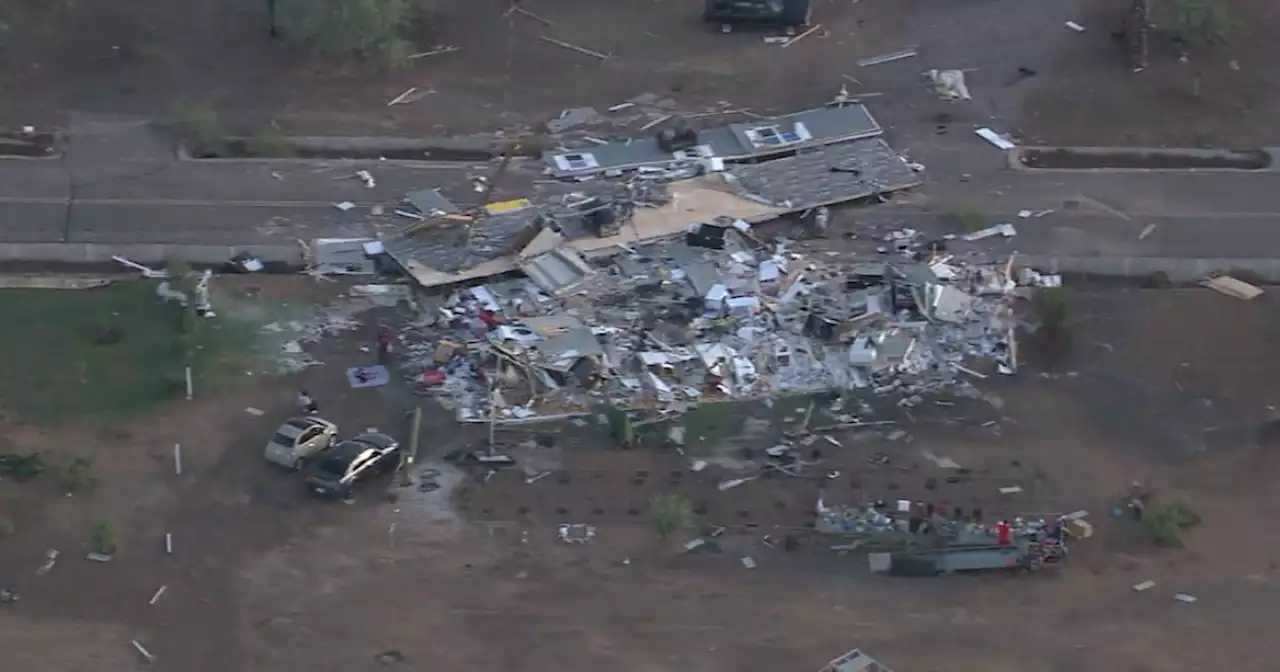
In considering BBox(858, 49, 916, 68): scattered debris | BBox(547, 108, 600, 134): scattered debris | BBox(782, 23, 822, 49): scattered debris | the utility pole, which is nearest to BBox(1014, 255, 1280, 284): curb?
BBox(858, 49, 916, 68): scattered debris

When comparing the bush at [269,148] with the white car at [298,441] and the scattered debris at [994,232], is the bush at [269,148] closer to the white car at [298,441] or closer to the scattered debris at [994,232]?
the white car at [298,441]

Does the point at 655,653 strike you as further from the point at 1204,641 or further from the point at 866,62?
the point at 866,62

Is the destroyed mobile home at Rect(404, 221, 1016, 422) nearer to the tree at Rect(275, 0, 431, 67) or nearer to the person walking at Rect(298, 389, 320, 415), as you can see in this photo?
the person walking at Rect(298, 389, 320, 415)

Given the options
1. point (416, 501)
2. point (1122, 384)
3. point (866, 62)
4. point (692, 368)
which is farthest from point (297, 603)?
point (866, 62)

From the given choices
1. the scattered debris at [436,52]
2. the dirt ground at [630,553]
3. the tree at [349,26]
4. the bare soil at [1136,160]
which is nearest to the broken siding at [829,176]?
the bare soil at [1136,160]

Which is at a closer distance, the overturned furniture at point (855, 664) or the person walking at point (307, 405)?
the overturned furniture at point (855, 664)

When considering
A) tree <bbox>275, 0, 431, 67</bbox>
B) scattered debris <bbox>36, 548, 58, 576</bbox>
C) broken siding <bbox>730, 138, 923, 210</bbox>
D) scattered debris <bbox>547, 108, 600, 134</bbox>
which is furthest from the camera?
tree <bbox>275, 0, 431, 67</bbox>
